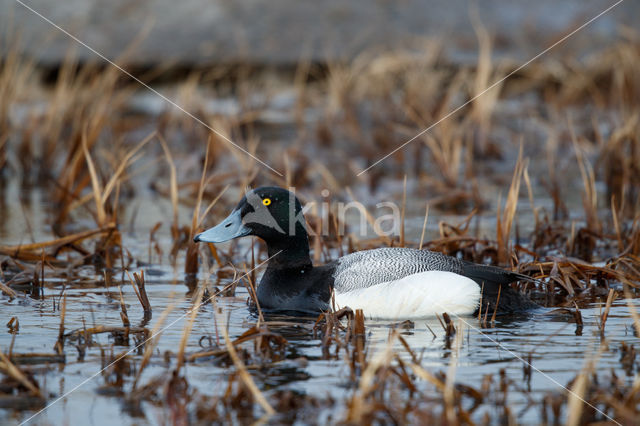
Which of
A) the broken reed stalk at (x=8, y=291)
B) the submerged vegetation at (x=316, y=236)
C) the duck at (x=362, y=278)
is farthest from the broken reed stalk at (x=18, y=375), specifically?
the duck at (x=362, y=278)

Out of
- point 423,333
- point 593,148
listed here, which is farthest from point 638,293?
point 593,148

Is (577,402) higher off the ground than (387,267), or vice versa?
(387,267)

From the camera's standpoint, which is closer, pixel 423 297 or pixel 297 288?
pixel 423 297

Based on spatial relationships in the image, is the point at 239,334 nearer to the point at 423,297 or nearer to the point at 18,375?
the point at 423,297

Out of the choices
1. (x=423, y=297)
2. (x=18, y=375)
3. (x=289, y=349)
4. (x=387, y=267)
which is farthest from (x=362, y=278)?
(x=18, y=375)

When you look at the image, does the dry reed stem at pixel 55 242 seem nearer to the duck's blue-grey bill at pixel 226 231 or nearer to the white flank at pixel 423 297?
the duck's blue-grey bill at pixel 226 231

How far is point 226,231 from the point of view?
21.0 ft

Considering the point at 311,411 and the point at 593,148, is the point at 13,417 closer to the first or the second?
the point at 311,411

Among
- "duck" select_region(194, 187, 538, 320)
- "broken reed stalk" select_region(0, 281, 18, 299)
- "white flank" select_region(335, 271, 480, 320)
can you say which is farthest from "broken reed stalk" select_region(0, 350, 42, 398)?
"white flank" select_region(335, 271, 480, 320)

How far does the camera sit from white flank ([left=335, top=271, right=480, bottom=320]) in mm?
5863

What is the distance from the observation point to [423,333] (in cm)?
548

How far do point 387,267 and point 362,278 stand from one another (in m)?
0.17

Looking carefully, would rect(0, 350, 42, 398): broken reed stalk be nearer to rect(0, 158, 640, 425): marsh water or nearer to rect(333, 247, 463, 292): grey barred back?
rect(0, 158, 640, 425): marsh water

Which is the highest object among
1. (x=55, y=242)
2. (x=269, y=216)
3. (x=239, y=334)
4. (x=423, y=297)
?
(x=269, y=216)
